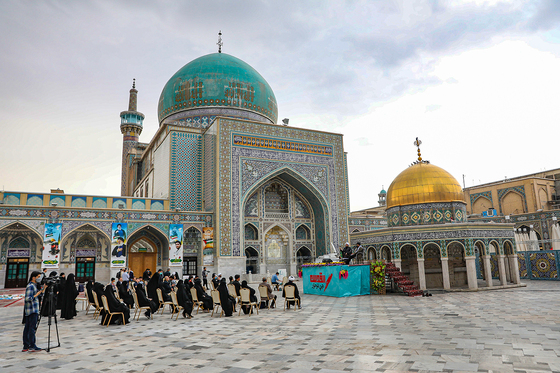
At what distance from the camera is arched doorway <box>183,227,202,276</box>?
19.4 meters

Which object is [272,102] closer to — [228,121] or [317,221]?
[228,121]

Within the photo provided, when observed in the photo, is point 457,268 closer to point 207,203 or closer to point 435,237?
point 435,237

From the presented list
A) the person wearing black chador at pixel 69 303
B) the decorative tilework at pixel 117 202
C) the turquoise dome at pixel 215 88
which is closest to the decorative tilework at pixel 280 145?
the turquoise dome at pixel 215 88

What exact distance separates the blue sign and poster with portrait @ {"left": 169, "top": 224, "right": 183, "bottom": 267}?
759 cm

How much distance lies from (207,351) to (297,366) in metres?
1.46

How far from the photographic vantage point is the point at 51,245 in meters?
16.6

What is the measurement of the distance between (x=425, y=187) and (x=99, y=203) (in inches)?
549

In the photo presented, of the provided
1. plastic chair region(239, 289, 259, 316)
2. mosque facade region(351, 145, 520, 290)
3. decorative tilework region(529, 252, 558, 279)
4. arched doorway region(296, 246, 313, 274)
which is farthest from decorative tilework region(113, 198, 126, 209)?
decorative tilework region(529, 252, 558, 279)

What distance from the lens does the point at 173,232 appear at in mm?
18531

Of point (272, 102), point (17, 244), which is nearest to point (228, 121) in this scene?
point (272, 102)

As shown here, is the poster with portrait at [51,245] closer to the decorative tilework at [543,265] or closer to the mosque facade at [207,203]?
the mosque facade at [207,203]

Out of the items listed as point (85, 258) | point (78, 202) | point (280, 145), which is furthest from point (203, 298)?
point (280, 145)

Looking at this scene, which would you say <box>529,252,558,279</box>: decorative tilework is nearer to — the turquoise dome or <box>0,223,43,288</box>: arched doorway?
the turquoise dome

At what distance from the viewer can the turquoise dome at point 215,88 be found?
77.1 feet
